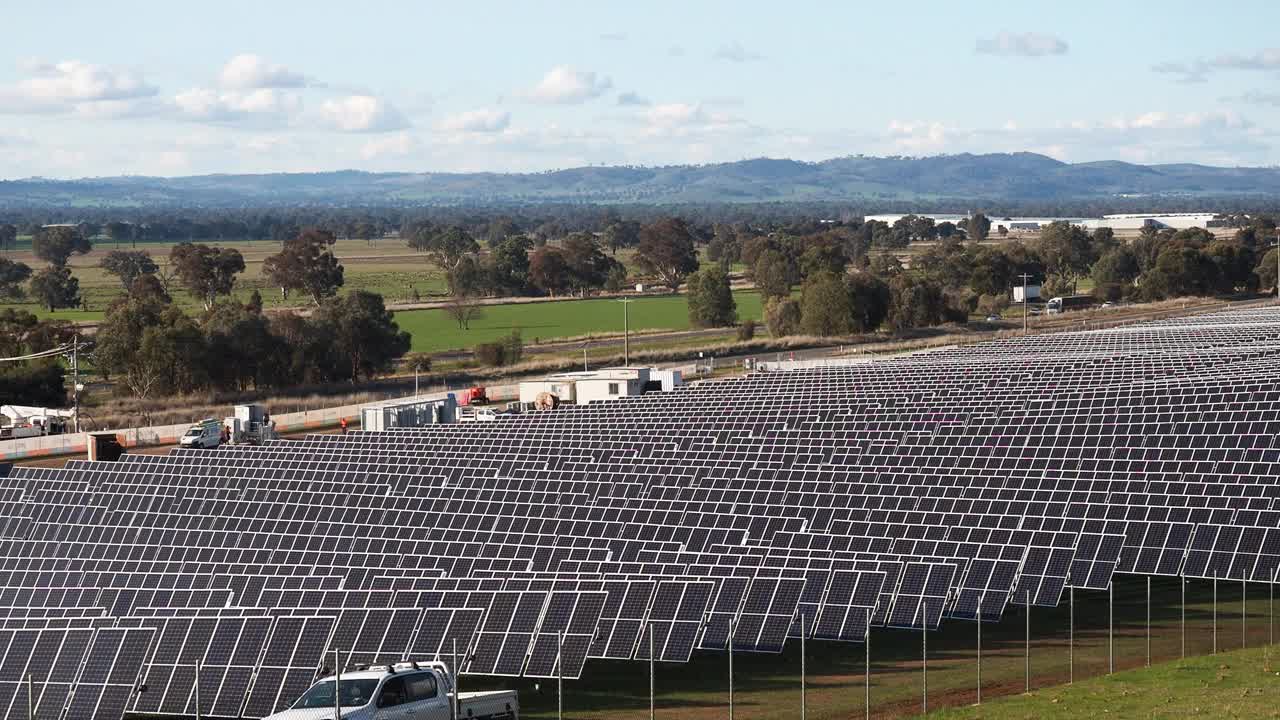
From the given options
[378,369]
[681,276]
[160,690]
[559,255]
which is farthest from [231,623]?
[681,276]

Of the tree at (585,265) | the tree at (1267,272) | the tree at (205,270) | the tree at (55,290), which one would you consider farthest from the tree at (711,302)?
the tree at (55,290)

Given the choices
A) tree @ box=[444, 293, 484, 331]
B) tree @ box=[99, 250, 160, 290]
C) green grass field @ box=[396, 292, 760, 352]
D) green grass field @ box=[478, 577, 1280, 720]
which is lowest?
green grass field @ box=[396, 292, 760, 352]

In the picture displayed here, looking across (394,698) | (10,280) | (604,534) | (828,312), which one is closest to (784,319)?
(828,312)

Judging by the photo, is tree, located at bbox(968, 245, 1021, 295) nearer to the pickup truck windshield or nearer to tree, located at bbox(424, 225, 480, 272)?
tree, located at bbox(424, 225, 480, 272)

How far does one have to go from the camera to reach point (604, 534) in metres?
33.1

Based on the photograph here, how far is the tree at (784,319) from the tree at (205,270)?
47.8 m

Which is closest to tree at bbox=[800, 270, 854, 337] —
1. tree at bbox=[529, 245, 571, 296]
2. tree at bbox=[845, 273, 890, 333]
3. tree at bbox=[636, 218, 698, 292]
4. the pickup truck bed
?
tree at bbox=[845, 273, 890, 333]

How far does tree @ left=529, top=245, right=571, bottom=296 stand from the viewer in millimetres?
165500

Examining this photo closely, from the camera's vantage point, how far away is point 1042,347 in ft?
291

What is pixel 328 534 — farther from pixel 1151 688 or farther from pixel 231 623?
pixel 1151 688

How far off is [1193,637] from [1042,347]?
6412 cm

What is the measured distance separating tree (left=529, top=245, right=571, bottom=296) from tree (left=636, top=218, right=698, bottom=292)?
46.6ft

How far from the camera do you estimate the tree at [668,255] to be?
17788 cm

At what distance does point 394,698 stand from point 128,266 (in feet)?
536
